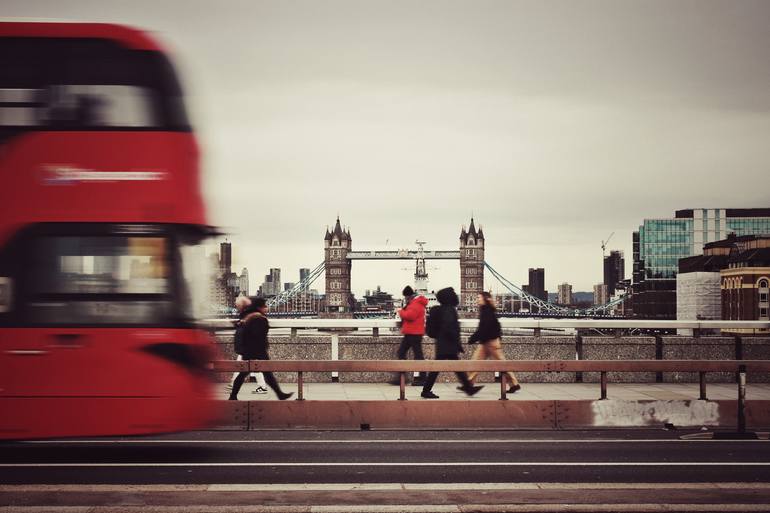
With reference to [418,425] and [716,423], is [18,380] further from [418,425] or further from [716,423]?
[716,423]

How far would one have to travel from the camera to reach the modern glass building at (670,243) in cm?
15325

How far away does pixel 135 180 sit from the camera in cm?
1063

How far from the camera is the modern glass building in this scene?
153 metres

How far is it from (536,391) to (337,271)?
164 meters

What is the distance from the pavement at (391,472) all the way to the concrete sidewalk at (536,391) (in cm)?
364

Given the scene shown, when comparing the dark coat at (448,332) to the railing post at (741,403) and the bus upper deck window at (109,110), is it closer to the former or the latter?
the railing post at (741,403)

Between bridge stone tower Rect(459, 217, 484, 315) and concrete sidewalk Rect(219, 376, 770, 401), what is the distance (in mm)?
160313

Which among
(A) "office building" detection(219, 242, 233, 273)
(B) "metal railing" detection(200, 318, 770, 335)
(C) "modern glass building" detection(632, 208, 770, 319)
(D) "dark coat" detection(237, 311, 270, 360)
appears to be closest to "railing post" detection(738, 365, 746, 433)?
(B) "metal railing" detection(200, 318, 770, 335)

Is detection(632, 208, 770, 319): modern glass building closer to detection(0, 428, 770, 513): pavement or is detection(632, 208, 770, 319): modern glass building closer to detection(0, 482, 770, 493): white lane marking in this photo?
detection(0, 428, 770, 513): pavement

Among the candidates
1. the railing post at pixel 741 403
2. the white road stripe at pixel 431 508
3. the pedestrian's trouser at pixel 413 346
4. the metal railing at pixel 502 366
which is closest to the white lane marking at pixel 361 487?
the white road stripe at pixel 431 508

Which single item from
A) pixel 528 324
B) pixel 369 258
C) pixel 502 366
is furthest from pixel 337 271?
pixel 502 366

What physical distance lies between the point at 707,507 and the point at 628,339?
1347 cm

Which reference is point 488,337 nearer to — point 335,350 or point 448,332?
point 448,332

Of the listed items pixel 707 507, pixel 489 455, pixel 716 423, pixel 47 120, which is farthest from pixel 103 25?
pixel 716 423
